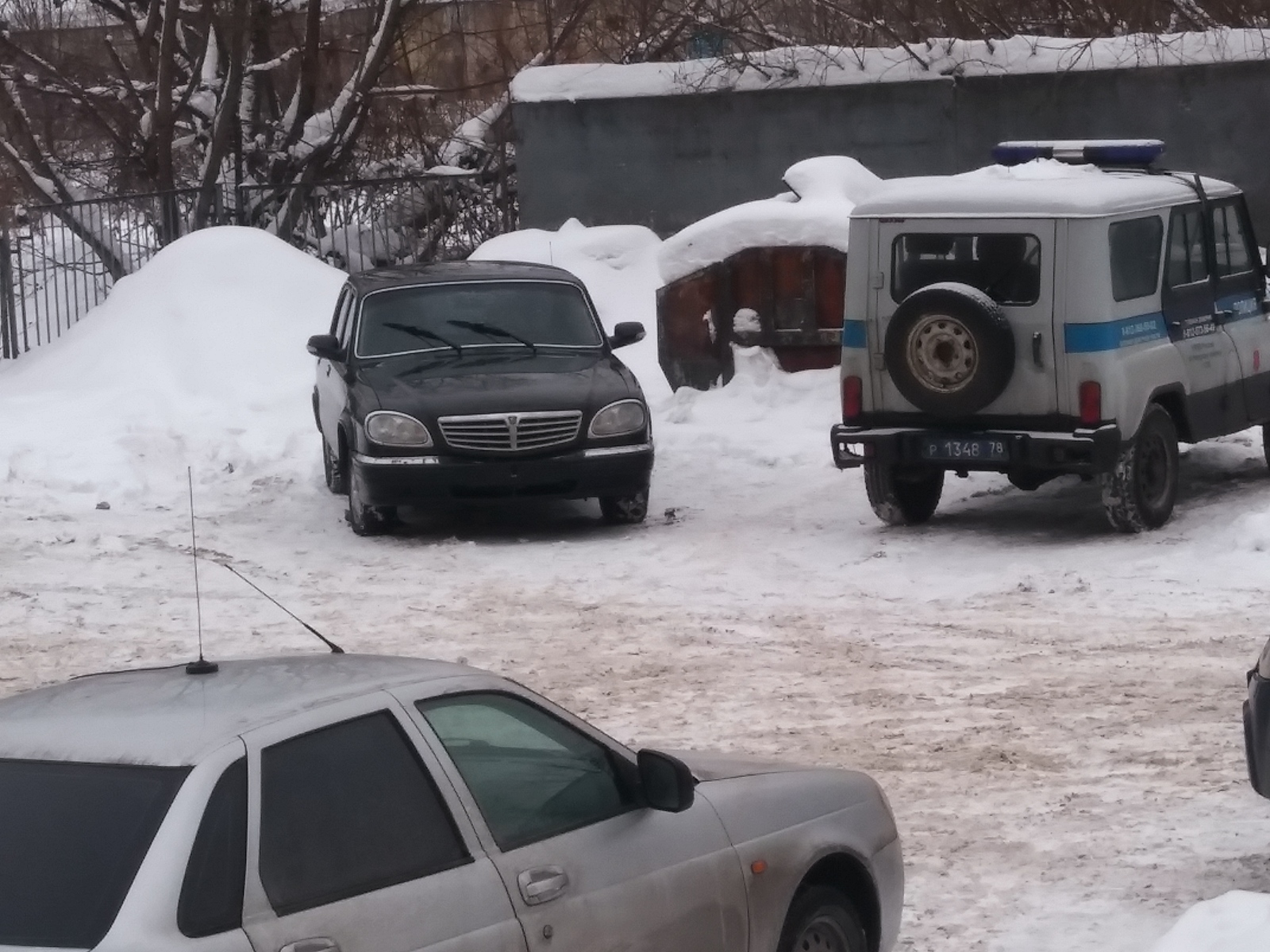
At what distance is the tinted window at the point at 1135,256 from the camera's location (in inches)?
454

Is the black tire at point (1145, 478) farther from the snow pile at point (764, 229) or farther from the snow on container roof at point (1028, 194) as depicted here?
the snow pile at point (764, 229)

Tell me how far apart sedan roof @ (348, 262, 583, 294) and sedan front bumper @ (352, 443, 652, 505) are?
175 centimetres

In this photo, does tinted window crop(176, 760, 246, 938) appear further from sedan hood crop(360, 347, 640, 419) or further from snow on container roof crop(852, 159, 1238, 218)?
sedan hood crop(360, 347, 640, 419)

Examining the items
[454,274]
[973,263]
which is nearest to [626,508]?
[454,274]

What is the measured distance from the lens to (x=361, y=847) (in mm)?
3727

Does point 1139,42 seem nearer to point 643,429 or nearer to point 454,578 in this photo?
point 643,429

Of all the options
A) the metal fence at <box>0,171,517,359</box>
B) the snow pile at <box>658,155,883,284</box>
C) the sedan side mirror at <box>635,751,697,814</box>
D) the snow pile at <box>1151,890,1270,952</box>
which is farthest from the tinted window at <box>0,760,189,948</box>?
the metal fence at <box>0,171,517,359</box>

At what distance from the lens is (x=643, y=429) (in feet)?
41.8

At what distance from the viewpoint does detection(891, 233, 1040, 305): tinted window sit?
11.5 metres

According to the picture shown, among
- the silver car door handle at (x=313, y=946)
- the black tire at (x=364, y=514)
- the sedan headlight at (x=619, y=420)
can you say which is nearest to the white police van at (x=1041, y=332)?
the sedan headlight at (x=619, y=420)

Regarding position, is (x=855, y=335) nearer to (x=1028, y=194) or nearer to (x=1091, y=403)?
(x=1028, y=194)

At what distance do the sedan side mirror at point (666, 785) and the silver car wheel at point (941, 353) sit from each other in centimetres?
743

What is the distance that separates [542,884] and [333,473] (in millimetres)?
10450

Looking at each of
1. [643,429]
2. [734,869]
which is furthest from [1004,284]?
[734,869]
